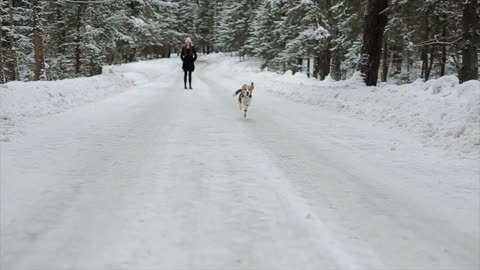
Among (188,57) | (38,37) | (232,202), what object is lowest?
(232,202)

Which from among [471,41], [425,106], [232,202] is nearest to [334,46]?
[471,41]

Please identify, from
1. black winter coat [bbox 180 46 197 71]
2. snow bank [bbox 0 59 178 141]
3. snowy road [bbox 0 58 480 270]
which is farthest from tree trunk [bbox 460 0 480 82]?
snow bank [bbox 0 59 178 141]

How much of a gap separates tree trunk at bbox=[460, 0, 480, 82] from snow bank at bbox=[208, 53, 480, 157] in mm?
2579

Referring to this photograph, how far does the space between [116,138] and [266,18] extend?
34777mm

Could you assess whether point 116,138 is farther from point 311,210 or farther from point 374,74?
point 374,74

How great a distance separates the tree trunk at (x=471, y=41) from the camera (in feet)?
44.7

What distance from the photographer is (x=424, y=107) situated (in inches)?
396

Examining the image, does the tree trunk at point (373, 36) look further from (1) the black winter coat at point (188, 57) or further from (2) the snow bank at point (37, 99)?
(2) the snow bank at point (37, 99)

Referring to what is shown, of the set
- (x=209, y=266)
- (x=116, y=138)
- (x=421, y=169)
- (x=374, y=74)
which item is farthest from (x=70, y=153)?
(x=374, y=74)

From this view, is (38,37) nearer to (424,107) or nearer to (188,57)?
(188,57)

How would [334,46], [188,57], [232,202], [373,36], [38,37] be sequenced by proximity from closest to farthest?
[232,202]
[373,36]
[38,37]
[188,57]
[334,46]

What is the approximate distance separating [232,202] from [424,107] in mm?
7133

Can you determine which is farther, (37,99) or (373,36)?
(373,36)

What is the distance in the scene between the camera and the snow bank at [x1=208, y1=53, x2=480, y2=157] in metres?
7.80
